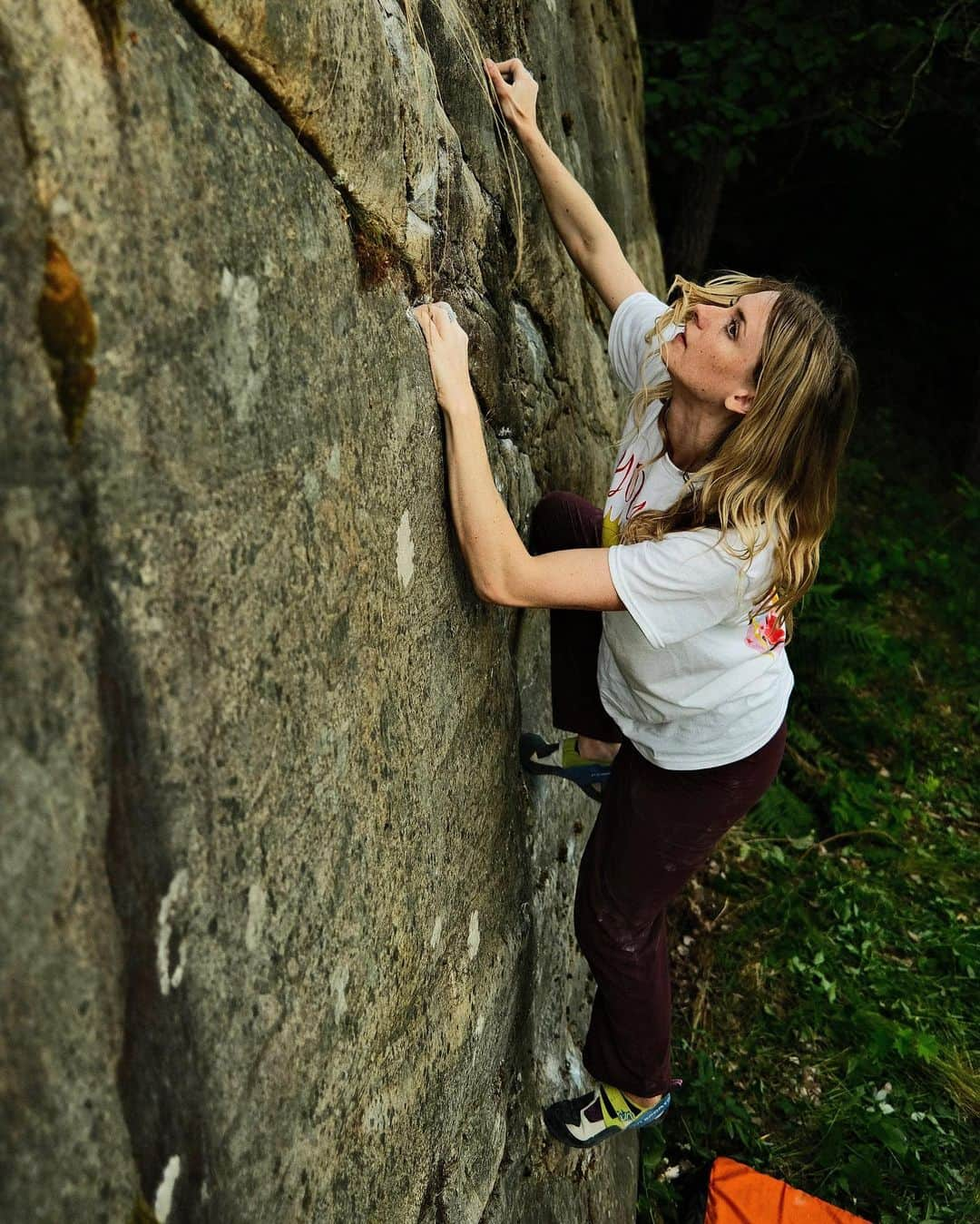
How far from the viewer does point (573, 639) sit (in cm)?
339

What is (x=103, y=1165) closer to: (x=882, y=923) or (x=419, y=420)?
(x=419, y=420)

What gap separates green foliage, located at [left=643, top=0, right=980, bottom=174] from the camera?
6582 millimetres

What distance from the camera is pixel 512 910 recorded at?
3.03m

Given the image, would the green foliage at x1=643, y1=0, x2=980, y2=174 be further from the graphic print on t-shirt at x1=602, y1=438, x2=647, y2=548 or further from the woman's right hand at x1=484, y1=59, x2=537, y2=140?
the graphic print on t-shirt at x1=602, y1=438, x2=647, y2=548

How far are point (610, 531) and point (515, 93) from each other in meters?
1.35

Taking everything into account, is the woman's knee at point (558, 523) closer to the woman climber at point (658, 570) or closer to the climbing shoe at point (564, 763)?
the woman climber at point (658, 570)

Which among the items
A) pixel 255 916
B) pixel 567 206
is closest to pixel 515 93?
pixel 567 206

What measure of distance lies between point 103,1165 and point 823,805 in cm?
521

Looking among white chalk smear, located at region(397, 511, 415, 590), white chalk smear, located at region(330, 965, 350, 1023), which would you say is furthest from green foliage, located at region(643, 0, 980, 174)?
white chalk smear, located at region(330, 965, 350, 1023)

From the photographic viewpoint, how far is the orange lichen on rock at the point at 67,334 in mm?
1159

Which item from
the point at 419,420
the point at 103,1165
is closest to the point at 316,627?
the point at 419,420

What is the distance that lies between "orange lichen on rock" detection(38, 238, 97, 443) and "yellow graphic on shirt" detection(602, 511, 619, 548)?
1.92m

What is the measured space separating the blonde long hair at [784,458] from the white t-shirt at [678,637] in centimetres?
6

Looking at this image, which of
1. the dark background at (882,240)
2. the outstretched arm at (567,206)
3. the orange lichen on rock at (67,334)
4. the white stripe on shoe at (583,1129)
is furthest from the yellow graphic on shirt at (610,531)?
the dark background at (882,240)
